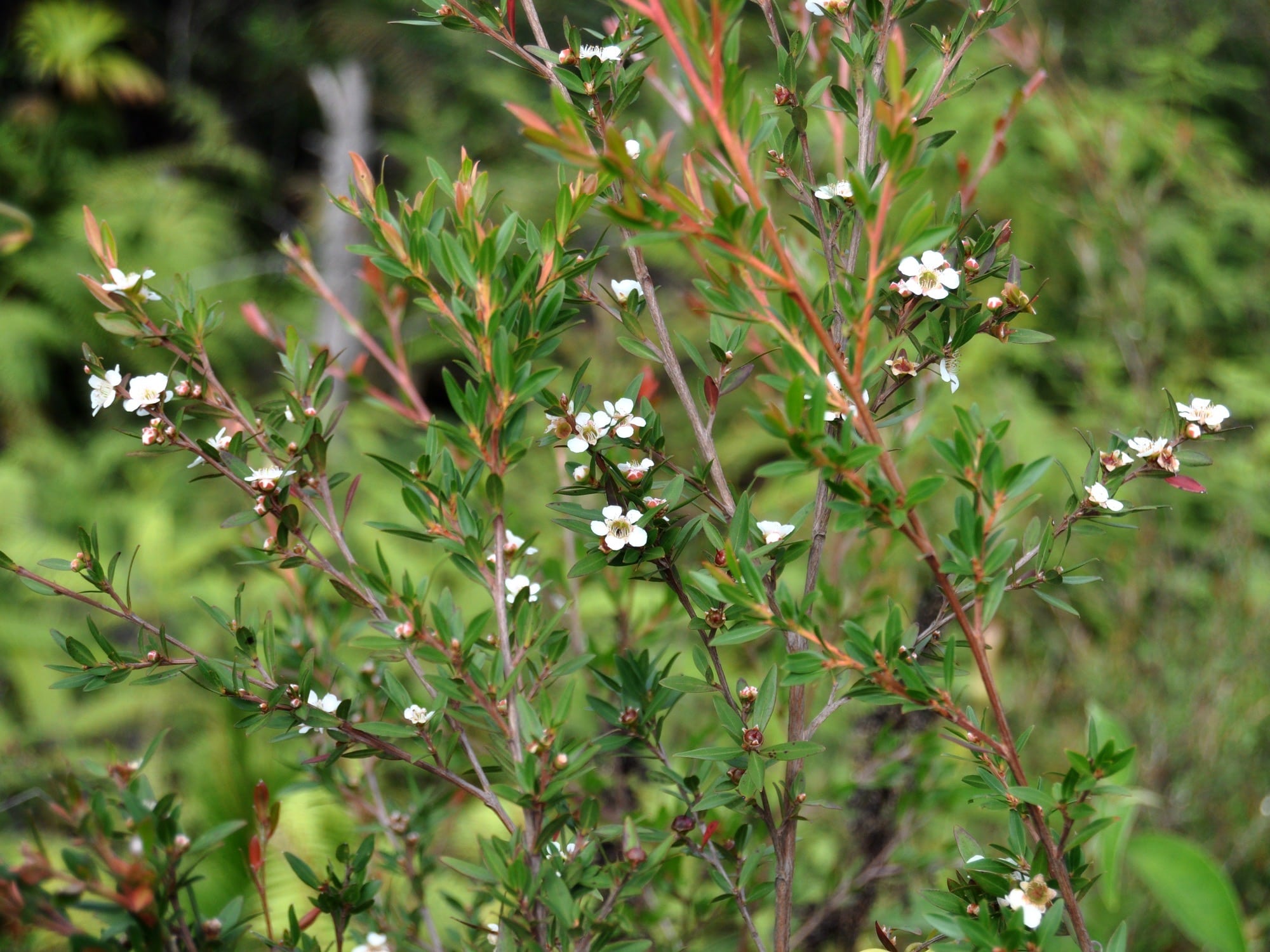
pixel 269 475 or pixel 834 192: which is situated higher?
pixel 834 192

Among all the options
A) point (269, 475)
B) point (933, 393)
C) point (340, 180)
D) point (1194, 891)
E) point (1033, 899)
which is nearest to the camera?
point (1033, 899)

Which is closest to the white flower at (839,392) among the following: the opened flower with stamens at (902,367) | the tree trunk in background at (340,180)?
the opened flower with stamens at (902,367)

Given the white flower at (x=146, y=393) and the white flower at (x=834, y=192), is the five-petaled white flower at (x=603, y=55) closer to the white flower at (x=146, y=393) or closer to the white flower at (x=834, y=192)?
the white flower at (x=834, y=192)

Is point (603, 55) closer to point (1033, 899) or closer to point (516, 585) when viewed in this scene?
point (516, 585)

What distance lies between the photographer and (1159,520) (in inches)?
96.7

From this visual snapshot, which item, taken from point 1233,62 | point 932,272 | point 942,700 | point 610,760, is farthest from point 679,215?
point 1233,62

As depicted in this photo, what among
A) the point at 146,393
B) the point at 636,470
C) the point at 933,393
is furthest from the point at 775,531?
the point at 933,393

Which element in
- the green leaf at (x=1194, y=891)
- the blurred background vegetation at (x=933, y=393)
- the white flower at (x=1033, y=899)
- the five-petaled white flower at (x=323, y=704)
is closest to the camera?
the white flower at (x=1033, y=899)

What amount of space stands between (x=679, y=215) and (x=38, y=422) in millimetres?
4085

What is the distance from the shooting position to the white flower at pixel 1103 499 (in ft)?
1.91

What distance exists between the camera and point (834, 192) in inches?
24.9

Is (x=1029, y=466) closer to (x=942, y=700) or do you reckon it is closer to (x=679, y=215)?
(x=942, y=700)

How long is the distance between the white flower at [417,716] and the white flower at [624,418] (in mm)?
234

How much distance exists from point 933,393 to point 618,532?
1854 mm
